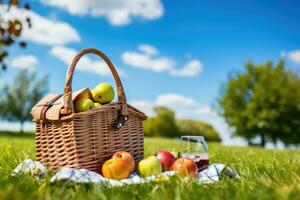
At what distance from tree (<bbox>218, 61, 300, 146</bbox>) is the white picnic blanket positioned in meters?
26.6

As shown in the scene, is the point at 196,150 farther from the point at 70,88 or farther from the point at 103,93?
the point at 70,88

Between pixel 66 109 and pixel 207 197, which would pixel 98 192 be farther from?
pixel 66 109

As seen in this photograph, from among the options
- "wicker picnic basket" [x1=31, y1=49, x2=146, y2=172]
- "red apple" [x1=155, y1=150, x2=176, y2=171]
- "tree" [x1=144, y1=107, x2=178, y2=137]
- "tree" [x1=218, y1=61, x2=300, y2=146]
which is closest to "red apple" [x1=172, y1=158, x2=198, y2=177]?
"red apple" [x1=155, y1=150, x2=176, y2=171]

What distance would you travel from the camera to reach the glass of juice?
4316 mm

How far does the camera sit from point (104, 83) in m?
4.29

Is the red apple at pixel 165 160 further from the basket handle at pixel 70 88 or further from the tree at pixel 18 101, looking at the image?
the tree at pixel 18 101

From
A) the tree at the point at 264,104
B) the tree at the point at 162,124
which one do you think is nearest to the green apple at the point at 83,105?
the tree at the point at 264,104

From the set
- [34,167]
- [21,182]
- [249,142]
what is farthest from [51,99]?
[249,142]

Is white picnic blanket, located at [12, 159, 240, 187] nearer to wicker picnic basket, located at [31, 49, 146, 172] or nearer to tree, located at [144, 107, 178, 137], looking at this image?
wicker picnic basket, located at [31, 49, 146, 172]

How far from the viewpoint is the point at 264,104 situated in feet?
99.4

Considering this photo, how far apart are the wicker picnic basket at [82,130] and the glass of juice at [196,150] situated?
53 cm

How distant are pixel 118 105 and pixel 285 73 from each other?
96.5 feet

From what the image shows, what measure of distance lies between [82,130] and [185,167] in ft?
3.26

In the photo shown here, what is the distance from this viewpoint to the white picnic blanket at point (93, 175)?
3.38 metres
